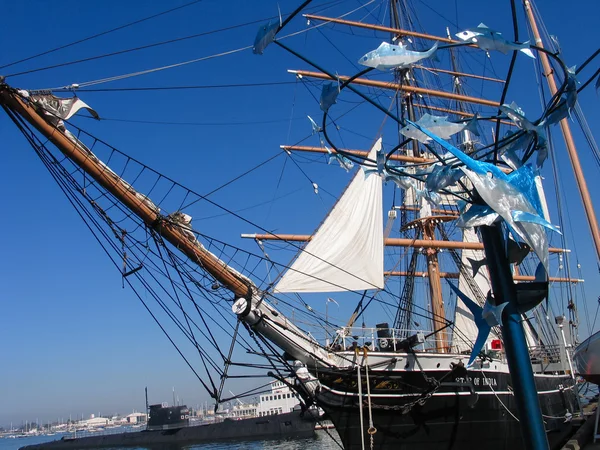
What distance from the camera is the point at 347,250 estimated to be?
763 inches

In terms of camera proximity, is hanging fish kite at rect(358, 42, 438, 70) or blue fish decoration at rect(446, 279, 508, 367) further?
blue fish decoration at rect(446, 279, 508, 367)

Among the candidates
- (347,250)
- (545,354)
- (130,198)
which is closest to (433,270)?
(545,354)

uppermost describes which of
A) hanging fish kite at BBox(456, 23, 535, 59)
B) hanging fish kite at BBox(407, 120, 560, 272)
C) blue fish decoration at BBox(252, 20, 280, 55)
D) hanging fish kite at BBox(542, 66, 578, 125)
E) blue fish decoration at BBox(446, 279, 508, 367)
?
blue fish decoration at BBox(252, 20, 280, 55)

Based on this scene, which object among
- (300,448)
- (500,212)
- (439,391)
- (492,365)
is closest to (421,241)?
(492,365)

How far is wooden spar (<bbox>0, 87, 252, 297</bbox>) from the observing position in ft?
38.3

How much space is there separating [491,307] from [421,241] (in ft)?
67.8

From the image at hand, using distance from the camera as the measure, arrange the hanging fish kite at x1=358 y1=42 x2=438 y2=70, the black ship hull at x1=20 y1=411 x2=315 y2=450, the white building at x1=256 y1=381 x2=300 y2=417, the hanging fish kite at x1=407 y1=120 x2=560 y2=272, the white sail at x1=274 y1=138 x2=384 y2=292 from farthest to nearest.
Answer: the white building at x1=256 y1=381 x2=300 y2=417, the black ship hull at x1=20 y1=411 x2=315 y2=450, the white sail at x1=274 y1=138 x2=384 y2=292, the hanging fish kite at x1=407 y1=120 x2=560 y2=272, the hanging fish kite at x1=358 y1=42 x2=438 y2=70

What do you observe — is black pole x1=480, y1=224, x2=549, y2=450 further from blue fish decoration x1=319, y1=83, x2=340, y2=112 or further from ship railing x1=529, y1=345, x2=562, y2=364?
ship railing x1=529, y1=345, x2=562, y2=364

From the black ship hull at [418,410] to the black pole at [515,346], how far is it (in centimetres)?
776

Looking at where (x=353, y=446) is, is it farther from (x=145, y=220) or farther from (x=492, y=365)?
(x=145, y=220)

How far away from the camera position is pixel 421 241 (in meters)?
27.0

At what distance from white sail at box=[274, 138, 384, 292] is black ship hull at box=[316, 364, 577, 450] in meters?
3.81

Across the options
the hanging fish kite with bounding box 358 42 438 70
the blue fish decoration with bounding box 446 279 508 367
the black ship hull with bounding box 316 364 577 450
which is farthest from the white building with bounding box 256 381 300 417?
the hanging fish kite with bounding box 358 42 438 70

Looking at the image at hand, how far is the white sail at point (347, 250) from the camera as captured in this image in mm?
17797
